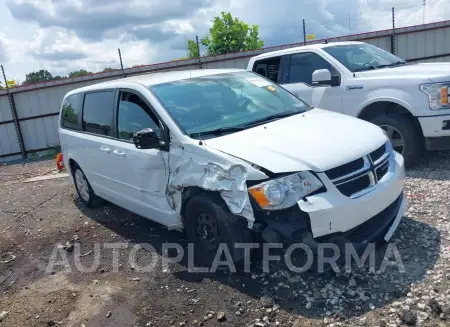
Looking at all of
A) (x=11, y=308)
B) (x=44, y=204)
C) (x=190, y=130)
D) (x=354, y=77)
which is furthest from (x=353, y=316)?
(x=44, y=204)

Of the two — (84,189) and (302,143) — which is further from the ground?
(302,143)

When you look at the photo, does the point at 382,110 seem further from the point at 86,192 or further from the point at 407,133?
the point at 86,192

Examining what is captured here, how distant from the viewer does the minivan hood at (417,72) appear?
17.9 ft

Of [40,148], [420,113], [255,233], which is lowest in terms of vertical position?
[40,148]

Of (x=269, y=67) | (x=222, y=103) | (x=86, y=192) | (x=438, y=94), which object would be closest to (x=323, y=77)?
(x=438, y=94)

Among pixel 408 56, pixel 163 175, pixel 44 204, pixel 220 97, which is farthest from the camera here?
pixel 408 56

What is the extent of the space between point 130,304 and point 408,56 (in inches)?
486

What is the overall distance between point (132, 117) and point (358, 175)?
2450mm

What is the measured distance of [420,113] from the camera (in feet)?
18.2

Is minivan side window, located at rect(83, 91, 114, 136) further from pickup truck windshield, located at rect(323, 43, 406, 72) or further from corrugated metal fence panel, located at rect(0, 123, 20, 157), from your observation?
corrugated metal fence panel, located at rect(0, 123, 20, 157)

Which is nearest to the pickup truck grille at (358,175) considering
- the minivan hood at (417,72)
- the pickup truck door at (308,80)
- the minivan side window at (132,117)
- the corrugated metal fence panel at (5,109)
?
the minivan side window at (132,117)

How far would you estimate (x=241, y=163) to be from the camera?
3350 mm

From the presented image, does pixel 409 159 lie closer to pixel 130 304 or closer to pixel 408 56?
pixel 130 304

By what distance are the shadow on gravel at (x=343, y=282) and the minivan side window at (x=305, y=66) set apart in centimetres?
324
